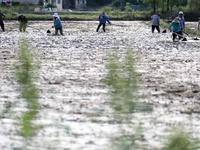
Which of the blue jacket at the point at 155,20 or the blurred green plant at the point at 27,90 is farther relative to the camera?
the blue jacket at the point at 155,20

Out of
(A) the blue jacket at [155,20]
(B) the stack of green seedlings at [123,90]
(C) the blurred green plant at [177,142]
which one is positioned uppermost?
(A) the blue jacket at [155,20]

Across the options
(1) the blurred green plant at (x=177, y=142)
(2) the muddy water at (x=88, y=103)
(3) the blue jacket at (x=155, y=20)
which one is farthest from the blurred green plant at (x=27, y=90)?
(3) the blue jacket at (x=155, y=20)

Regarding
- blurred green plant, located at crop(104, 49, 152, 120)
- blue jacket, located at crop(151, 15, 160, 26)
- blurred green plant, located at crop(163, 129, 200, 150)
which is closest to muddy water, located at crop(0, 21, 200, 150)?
blurred green plant, located at crop(104, 49, 152, 120)

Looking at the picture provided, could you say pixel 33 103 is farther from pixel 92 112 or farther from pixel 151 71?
pixel 151 71

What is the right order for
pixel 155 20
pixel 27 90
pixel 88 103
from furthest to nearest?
pixel 155 20 < pixel 88 103 < pixel 27 90

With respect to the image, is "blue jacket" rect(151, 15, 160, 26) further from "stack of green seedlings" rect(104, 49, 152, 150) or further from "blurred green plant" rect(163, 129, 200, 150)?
"blurred green plant" rect(163, 129, 200, 150)

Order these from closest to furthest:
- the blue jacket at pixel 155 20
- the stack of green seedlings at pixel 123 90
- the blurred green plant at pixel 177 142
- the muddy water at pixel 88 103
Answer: the blurred green plant at pixel 177 142
the stack of green seedlings at pixel 123 90
the muddy water at pixel 88 103
the blue jacket at pixel 155 20

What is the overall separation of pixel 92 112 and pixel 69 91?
4.67ft

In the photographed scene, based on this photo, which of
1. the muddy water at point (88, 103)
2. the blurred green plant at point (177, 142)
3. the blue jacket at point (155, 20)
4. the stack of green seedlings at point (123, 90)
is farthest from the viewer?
the blue jacket at point (155, 20)

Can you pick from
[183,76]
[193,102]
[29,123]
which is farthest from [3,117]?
[183,76]

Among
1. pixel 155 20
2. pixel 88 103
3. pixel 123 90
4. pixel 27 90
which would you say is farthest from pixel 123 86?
pixel 155 20

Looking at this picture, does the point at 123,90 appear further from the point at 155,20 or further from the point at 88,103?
the point at 155,20

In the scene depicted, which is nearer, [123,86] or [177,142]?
[177,142]

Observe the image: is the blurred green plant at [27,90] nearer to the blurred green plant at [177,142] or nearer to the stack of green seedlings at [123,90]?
the stack of green seedlings at [123,90]
